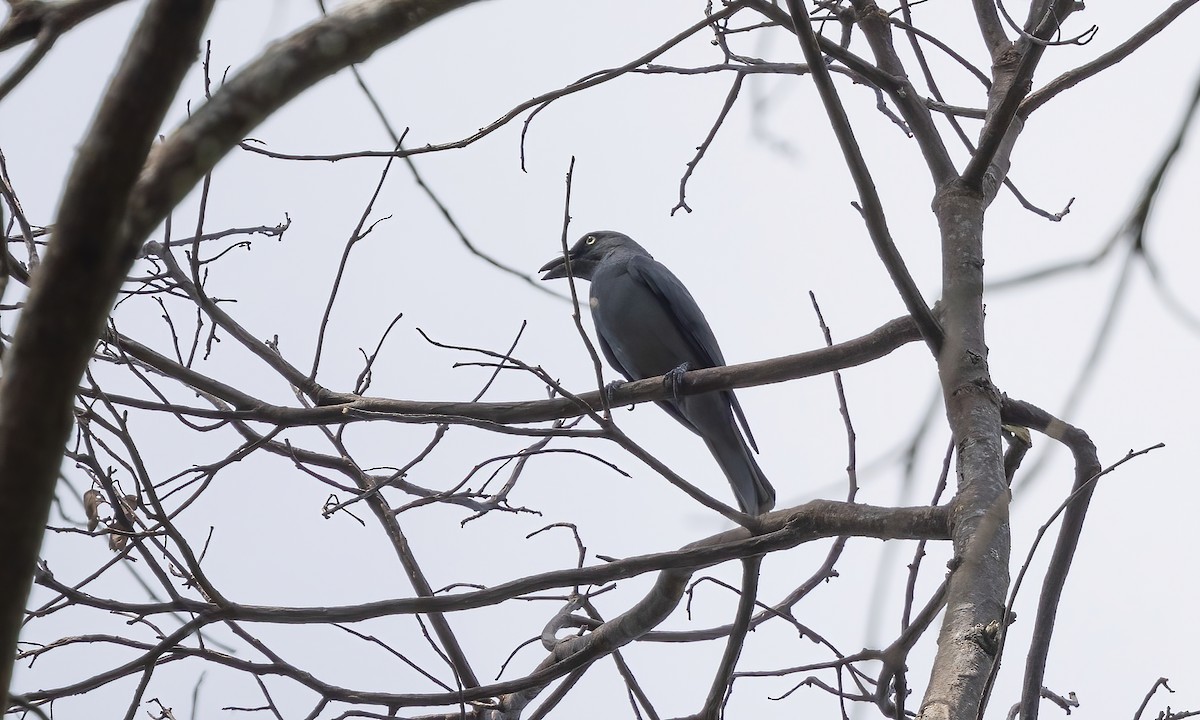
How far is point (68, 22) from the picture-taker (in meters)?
1.73

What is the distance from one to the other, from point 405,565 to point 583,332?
7.22 feet

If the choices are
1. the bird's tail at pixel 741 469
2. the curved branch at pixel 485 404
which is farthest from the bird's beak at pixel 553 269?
the curved branch at pixel 485 404

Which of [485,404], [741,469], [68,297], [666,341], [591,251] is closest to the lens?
[68,297]

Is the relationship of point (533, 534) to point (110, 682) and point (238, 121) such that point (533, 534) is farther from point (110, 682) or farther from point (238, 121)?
point (238, 121)

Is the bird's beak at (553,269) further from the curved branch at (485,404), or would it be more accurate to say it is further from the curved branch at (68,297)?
the curved branch at (68,297)

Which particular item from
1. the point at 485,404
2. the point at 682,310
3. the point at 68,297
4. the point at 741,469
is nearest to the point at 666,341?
the point at 682,310

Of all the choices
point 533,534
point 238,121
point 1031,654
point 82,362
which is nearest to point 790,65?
point 533,534

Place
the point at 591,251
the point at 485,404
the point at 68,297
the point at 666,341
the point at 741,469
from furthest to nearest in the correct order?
the point at 591,251 < the point at 666,341 < the point at 741,469 < the point at 485,404 < the point at 68,297

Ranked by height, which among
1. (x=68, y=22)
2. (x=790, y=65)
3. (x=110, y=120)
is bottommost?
(x=110, y=120)

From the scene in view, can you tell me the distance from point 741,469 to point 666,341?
995mm

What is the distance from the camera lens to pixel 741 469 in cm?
583

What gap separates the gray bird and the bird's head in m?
0.27

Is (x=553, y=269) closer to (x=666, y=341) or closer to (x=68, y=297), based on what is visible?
(x=666, y=341)

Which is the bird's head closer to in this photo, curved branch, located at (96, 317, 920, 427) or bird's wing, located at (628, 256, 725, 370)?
bird's wing, located at (628, 256, 725, 370)
